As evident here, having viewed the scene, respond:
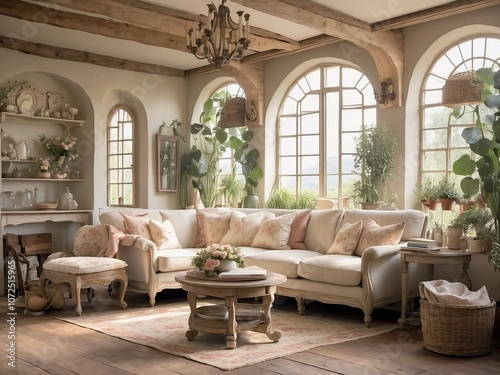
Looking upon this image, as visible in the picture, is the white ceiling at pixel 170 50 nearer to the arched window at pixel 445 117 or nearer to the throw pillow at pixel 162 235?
the arched window at pixel 445 117

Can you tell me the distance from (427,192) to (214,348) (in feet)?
9.19

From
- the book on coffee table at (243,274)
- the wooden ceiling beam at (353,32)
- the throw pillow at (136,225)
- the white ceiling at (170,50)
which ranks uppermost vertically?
the white ceiling at (170,50)

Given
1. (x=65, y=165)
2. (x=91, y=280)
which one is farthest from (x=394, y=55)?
(x=65, y=165)

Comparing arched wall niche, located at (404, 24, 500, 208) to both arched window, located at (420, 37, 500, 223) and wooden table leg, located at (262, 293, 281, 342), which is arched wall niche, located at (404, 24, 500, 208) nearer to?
arched window, located at (420, 37, 500, 223)

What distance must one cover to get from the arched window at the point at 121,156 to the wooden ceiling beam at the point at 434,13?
4035 mm

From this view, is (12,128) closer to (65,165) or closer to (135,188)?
(65,165)

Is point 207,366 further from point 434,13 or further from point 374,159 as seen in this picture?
point 434,13

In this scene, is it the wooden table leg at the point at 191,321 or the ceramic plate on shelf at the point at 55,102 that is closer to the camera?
the wooden table leg at the point at 191,321

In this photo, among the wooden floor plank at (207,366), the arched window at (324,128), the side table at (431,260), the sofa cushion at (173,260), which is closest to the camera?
the wooden floor plank at (207,366)

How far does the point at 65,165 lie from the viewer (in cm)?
811

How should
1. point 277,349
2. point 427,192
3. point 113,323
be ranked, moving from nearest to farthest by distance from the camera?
point 277,349
point 113,323
point 427,192

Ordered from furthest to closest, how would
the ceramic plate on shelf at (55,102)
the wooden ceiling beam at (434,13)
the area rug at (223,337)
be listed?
the ceramic plate on shelf at (55,102) < the wooden ceiling beam at (434,13) < the area rug at (223,337)

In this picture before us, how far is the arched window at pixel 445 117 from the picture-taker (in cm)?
600

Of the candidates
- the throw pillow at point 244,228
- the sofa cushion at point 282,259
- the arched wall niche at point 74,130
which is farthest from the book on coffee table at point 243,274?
the arched wall niche at point 74,130
